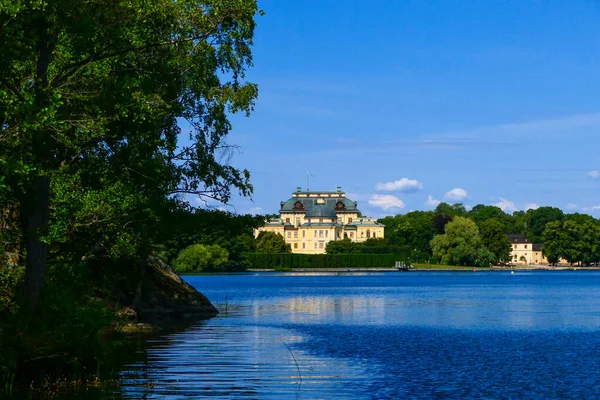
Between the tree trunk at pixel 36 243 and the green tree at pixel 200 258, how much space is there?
333ft

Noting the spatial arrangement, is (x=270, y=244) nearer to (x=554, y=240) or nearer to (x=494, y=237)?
(x=494, y=237)

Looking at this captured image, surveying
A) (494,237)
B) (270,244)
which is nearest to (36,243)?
(494,237)

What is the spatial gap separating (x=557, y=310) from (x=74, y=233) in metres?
33.5

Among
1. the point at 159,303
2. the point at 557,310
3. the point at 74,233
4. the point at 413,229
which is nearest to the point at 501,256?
the point at 413,229

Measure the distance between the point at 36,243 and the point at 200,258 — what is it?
106 m

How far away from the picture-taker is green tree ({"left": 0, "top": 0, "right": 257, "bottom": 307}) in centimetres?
1683

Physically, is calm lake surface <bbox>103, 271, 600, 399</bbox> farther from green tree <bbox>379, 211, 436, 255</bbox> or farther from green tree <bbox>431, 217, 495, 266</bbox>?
green tree <bbox>379, 211, 436, 255</bbox>

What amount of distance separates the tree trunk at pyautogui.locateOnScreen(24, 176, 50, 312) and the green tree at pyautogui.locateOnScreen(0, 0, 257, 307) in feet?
0.08

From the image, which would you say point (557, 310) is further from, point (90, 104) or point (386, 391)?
point (90, 104)

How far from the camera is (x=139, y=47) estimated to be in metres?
20.2

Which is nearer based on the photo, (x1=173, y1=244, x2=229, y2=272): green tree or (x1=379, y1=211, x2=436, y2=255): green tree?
(x1=173, y1=244, x2=229, y2=272): green tree

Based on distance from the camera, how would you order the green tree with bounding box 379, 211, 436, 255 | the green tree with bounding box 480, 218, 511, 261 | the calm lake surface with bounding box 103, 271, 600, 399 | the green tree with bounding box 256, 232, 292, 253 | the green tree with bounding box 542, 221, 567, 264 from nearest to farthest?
the calm lake surface with bounding box 103, 271, 600, 399
the green tree with bounding box 480, 218, 511, 261
the green tree with bounding box 256, 232, 292, 253
the green tree with bounding box 379, 211, 436, 255
the green tree with bounding box 542, 221, 567, 264

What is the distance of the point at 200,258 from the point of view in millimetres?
125375

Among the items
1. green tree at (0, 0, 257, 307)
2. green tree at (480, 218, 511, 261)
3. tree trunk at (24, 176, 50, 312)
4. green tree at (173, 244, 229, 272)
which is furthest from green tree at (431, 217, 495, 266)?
tree trunk at (24, 176, 50, 312)
